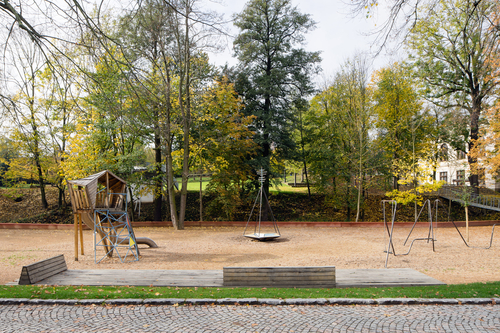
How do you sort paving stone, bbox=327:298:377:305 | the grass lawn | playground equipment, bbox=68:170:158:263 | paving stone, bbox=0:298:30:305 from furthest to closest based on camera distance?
playground equipment, bbox=68:170:158:263
the grass lawn
paving stone, bbox=327:298:377:305
paving stone, bbox=0:298:30:305

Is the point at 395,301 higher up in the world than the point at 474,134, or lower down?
lower down

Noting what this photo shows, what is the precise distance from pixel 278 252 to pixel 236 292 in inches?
240

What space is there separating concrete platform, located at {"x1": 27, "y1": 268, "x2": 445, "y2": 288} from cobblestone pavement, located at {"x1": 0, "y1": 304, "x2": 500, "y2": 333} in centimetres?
141

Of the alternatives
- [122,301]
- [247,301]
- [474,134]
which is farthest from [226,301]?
[474,134]

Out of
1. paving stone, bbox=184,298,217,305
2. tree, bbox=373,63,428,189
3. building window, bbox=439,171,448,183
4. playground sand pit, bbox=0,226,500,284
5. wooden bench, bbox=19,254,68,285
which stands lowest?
playground sand pit, bbox=0,226,500,284

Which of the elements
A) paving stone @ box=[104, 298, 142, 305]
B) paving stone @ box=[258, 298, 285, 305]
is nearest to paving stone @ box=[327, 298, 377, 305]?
paving stone @ box=[258, 298, 285, 305]

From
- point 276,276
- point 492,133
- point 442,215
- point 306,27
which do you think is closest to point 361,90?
point 306,27

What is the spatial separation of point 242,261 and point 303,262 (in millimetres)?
1883

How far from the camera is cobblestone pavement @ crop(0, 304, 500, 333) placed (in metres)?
4.75

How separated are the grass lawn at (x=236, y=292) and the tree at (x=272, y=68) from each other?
51.8 ft

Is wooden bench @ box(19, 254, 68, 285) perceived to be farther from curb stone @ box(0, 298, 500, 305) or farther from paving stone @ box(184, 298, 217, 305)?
paving stone @ box(184, 298, 217, 305)

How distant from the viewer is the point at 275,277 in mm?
7168

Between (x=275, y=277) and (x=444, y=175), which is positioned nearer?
(x=275, y=277)

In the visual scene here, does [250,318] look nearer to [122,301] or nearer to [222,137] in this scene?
[122,301]
